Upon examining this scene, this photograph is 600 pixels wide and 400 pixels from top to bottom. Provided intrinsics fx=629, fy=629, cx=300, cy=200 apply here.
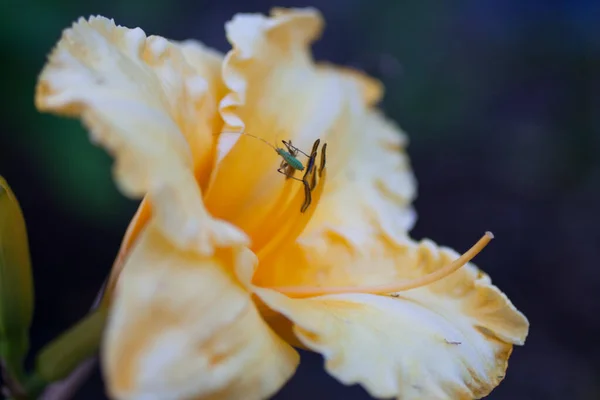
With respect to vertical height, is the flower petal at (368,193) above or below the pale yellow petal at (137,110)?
below

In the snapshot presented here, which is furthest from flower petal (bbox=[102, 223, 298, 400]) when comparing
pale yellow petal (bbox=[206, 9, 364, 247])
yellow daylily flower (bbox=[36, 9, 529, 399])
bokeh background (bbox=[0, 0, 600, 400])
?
bokeh background (bbox=[0, 0, 600, 400])

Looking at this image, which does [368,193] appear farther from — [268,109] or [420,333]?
[420,333]

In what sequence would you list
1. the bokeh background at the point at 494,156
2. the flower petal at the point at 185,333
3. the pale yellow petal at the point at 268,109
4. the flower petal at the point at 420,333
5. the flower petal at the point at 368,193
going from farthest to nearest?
the bokeh background at the point at 494,156 < the flower petal at the point at 368,193 < the pale yellow petal at the point at 268,109 < the flower petal at the point at 420,333 < the flower petal at the point at 185,333

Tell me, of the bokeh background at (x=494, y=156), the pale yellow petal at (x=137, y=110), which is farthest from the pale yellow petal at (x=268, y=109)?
the bokeh background at (x=494, y=156)

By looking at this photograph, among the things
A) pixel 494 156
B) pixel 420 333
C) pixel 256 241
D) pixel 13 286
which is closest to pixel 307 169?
pixel 256 241

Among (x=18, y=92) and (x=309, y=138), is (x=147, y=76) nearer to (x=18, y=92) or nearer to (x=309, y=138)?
(x=309, y=138)

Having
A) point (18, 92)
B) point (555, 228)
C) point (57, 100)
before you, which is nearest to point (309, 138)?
point (57, 100)

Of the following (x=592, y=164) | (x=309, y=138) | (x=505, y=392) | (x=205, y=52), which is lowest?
(x=505, y=392)

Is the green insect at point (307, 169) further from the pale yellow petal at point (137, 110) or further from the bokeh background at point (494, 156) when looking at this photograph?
the bokeh background at point (494, 156)
